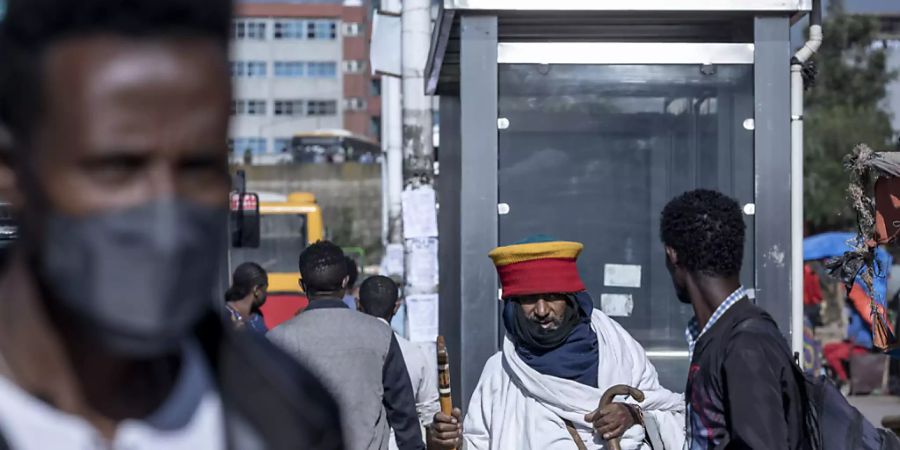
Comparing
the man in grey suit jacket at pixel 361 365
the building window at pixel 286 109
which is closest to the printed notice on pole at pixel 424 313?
the man in grey suit jacket at pixel 361 365

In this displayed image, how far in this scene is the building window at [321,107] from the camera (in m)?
94.5

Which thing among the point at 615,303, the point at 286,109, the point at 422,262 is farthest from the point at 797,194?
the point at 286,109

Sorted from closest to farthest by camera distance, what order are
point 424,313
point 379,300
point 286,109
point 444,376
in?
1. point 444,376
2. point 379,300
3. point 424,313
4. point 286,109

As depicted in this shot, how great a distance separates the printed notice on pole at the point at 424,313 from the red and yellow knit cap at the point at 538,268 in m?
4.28

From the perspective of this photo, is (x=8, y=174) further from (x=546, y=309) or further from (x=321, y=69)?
(x=321, y=69)

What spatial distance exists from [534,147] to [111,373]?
528 centimetres

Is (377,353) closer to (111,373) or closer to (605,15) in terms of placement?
(605,15)

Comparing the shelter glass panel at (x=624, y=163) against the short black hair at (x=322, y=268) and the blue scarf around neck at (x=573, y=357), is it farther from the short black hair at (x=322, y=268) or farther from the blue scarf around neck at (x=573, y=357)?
the blue scarf around neck at (x=573, y=357)

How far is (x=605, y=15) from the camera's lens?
20.7 ft

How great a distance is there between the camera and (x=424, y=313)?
1020cm

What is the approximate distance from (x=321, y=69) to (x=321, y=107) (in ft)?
8.83

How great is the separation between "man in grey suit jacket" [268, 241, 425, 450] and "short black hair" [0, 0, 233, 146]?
414 cm

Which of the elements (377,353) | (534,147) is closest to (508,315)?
(377,353)

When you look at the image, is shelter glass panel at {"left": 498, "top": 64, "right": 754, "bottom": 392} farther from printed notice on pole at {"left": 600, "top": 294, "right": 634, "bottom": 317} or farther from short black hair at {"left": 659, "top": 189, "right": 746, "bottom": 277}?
short black hair at {"left": 659, "top": 189, "right": 746, "bottom": 277}
